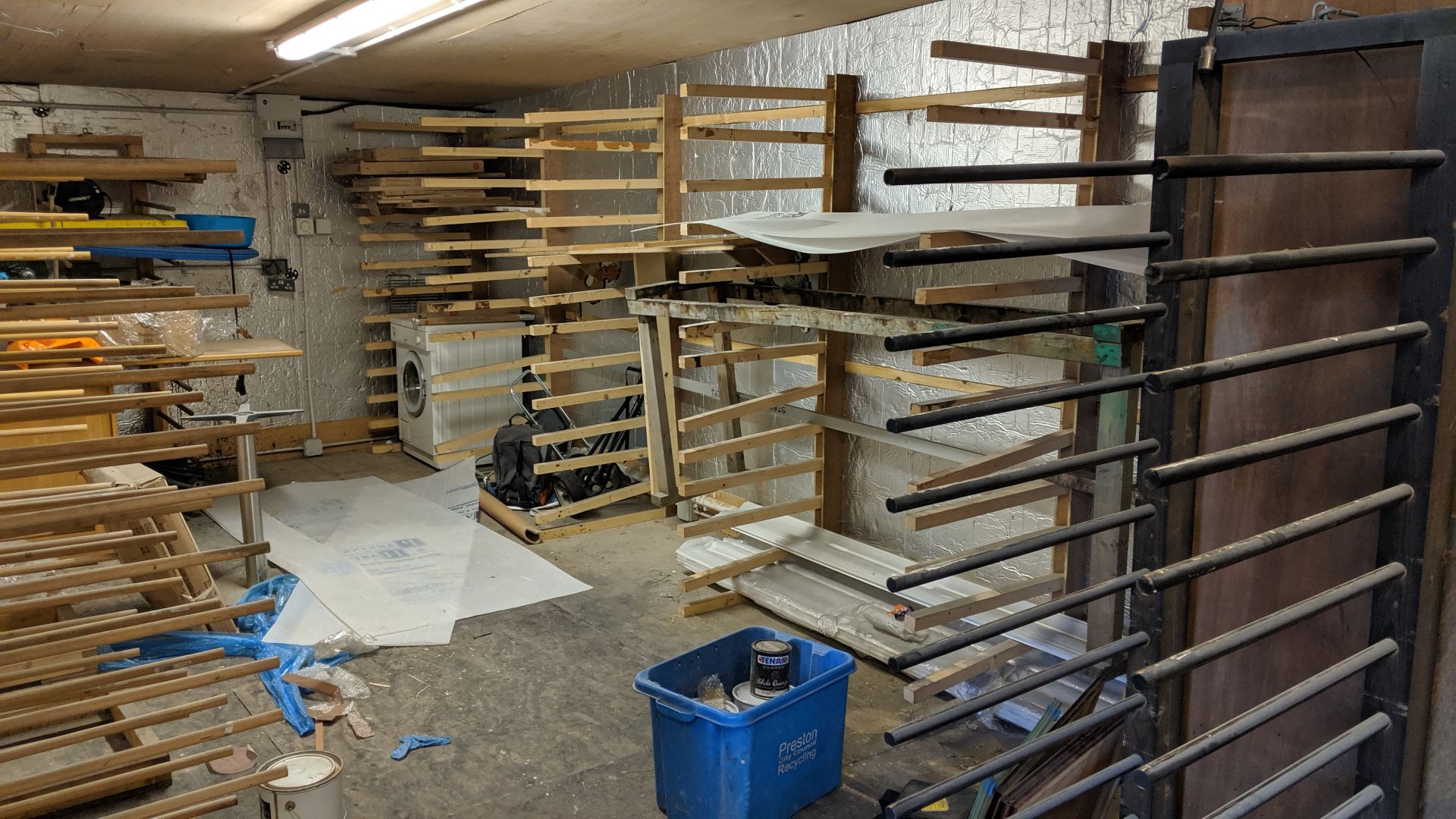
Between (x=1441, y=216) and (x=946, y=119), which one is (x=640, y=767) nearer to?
(x=946, y=119)

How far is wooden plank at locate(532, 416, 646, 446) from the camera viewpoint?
5016mm

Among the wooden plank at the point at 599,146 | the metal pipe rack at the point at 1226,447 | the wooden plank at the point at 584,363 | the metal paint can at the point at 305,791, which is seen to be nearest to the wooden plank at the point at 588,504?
the wooden plank at the point at 584,363

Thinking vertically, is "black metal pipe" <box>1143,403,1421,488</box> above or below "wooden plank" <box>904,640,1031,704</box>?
above

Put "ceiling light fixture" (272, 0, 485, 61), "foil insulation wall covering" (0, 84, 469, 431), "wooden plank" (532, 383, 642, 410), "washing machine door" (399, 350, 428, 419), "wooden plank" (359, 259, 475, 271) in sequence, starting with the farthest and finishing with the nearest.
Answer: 1. "wooden plank" (359, 259, 475, 271)
2. "washing machine door" (399, 350, 428, 419)
3. "foil insulation wall covering" (0, 84, 469, 431)
4. "wooden plank" (532, 383, 642, 410)
5. "ceiling light fixture" (272, 0, 485, 61)

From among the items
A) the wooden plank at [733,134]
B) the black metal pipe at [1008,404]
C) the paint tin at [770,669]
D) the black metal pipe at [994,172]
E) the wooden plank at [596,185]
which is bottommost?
the paint tin at [770,669]

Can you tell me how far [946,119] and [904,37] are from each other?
42.0 inches

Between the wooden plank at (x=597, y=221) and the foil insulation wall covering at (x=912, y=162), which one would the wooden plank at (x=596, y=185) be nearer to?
the wooden plank at (x=597, y=221)

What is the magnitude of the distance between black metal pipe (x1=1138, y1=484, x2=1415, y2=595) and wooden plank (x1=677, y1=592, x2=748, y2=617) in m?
3.30

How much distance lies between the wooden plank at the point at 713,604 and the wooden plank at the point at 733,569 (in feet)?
0.22

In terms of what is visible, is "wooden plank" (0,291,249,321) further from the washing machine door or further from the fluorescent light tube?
the washing machine door

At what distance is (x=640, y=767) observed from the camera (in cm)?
311

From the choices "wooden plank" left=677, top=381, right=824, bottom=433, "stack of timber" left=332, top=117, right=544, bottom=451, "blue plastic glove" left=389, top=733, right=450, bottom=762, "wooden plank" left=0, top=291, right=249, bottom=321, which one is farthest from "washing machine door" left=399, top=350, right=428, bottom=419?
"wooden plank" left=0, top=291, right=249, bottom=321

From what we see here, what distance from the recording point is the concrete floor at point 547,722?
2.95m

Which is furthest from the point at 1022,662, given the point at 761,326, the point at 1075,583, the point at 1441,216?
the point at 1441,216
